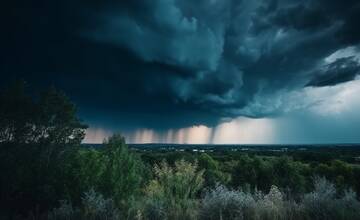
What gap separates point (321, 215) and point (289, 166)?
4854 centimetres

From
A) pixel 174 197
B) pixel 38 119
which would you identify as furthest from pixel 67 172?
pixel 174 197

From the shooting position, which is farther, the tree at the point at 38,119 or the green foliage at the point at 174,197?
the tree at the point at 38,119

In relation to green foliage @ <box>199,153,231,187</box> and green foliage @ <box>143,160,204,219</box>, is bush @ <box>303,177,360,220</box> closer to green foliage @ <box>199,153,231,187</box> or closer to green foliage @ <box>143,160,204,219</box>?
green foliage @ <box>143,160,204,219</box>

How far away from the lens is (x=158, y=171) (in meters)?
10.4

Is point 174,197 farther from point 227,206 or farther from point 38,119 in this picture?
point 38,119

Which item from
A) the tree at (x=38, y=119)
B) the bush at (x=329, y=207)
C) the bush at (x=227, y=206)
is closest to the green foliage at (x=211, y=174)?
the tree at (x=38, y=119)

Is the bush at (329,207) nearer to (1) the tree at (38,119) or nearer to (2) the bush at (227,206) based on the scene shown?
(2) the bush at (227,206)

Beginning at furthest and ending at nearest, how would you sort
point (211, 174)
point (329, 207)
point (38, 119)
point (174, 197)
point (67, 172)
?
point (211, 174)
point (38, 119)
point (67, 172)
point (174, 197)
point (329, 207)

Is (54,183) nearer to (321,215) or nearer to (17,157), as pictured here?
(17,157)

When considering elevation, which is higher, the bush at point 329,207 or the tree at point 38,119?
the tree at point 38,119

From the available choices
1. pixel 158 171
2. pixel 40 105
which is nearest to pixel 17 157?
pixel 40 105

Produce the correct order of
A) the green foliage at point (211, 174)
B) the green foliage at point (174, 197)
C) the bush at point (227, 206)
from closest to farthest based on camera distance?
the bush at point (227, 206)
the green foliage at point (174, 197)
the green foliage at point (211, 174)

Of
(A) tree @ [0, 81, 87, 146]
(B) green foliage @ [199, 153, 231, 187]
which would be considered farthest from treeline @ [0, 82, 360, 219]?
(B) green foliage @ [199, 153, 231, 187]

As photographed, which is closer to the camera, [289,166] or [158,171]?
[158,171]
